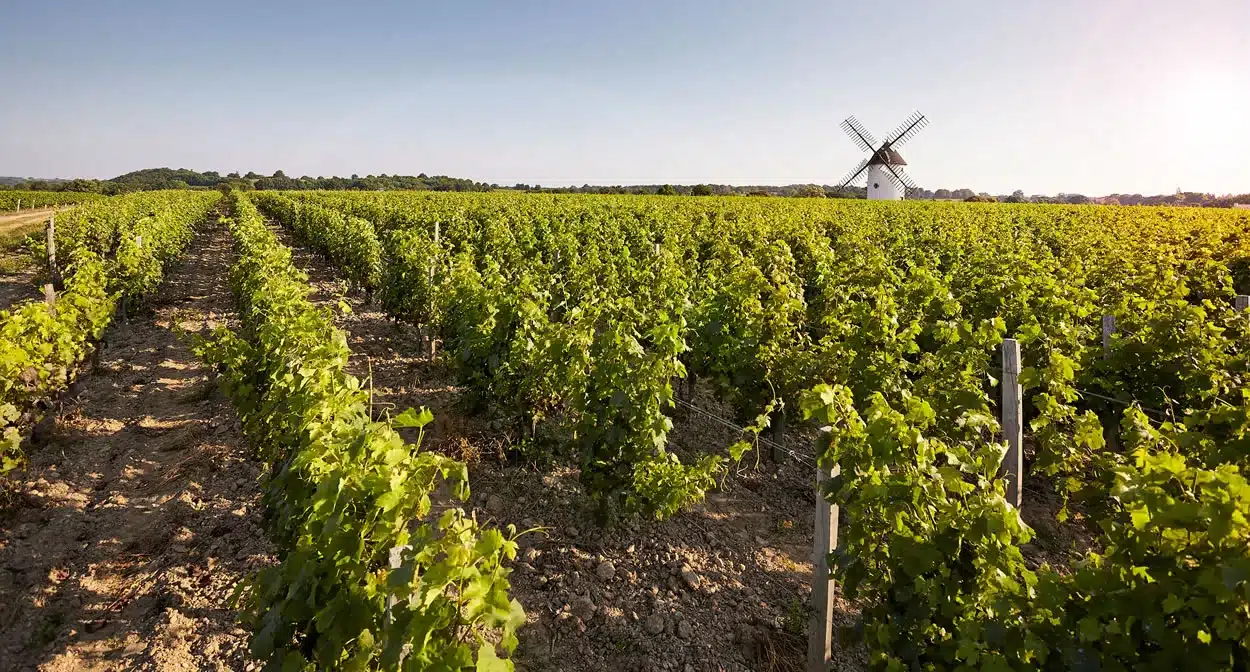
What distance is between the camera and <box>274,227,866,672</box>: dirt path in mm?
4125

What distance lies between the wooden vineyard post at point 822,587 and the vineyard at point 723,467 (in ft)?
0.84

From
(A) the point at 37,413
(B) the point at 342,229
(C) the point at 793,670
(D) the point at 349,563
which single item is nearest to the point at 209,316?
(B) the point at 342,229

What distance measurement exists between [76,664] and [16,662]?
1.27 ft

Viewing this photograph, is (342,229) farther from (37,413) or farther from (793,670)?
(793,670)

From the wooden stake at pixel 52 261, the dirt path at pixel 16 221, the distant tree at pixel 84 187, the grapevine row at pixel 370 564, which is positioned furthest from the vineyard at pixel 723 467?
the distant tree at pixel 84 187

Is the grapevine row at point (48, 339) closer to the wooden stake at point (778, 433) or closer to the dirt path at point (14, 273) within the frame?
the dirt path at point (14, 273)

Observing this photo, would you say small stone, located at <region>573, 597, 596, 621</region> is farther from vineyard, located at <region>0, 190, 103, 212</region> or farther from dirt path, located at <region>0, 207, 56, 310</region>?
vineyard, located at <region>0, 190, 103, 212</region>

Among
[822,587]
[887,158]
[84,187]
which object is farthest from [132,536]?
[84,187]

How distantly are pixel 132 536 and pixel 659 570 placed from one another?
14.9 ft

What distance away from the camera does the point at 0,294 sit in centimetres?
1517

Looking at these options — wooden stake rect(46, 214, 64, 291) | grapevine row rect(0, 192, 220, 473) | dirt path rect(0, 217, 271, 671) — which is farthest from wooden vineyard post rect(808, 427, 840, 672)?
wooden stake rect(46, 214, 64, 291)

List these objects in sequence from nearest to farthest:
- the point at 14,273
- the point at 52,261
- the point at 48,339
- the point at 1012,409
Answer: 1. the point at 1012,409
2. the point at 48,339
3. the point at 52,261
4. the point at 14,273

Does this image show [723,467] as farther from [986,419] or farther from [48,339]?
[48,339]

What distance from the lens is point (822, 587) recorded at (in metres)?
3.75
